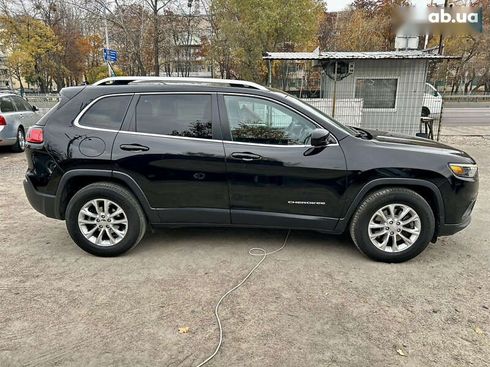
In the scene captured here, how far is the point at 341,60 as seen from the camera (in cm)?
995

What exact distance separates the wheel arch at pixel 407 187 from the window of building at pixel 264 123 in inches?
30.5

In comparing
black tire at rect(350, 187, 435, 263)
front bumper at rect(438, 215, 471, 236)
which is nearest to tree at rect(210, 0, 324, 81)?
black tire at rect(350, 187, 435, 263)

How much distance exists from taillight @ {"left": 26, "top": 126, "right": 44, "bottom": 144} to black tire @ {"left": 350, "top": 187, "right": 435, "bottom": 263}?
3.31 meters

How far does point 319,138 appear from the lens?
3379mm

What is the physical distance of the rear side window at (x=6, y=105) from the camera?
884 cm

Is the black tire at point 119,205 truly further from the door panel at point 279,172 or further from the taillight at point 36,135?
the door panel at point 279,172

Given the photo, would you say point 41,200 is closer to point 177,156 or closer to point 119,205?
point 119,205

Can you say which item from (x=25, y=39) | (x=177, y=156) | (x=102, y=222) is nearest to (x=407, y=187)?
(x=177, y=156)

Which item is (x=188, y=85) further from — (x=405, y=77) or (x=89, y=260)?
(x=405, y=77)

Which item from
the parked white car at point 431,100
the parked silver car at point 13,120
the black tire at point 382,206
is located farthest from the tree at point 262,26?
the black tire at point 382,206

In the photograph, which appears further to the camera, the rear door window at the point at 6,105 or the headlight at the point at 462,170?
the rear door window at the point at 6,105

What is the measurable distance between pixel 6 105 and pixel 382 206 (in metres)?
9.50

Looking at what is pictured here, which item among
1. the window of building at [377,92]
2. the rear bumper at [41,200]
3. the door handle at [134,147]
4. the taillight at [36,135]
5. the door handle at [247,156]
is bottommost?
the rear bumper at [41,200]

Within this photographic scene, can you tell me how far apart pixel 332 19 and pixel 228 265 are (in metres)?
40.0
